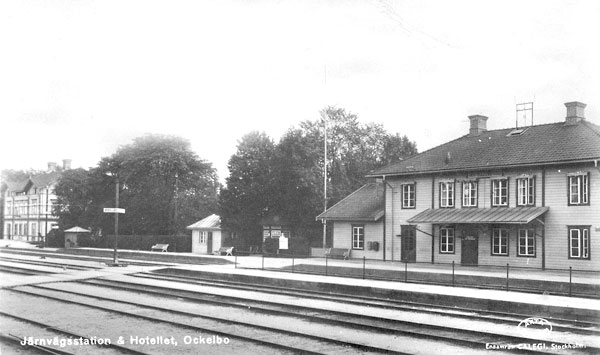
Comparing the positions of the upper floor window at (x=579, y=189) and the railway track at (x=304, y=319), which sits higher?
the upper floor window at (x=579, y=189)

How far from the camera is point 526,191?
98.2ft

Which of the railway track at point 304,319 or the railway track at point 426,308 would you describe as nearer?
the railway track at point 304,319

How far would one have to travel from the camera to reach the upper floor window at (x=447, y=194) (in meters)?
33.3

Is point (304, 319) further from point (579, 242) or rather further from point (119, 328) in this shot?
point (579, 242)

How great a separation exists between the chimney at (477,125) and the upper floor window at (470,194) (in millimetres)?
5027

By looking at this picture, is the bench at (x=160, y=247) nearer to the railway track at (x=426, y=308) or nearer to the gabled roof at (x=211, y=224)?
the gabled roof at (x=211, y=224)

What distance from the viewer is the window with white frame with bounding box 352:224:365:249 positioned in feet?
123

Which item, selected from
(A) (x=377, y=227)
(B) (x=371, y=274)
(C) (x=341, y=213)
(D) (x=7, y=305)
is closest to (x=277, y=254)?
(C) (x=341, y=213)

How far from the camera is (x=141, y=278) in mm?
24719

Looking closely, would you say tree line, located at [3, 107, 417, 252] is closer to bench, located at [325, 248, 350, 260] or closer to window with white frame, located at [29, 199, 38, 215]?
bench, located at [325, 248, 350, 260]

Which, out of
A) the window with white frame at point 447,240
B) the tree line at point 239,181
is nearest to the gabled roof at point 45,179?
the tree line at point 239,181

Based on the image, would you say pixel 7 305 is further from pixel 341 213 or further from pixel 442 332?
pixel 341 213

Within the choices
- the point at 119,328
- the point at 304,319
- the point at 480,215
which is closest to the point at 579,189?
the point at 480,215

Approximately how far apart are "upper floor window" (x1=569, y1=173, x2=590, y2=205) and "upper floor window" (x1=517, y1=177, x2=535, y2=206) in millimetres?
1914
